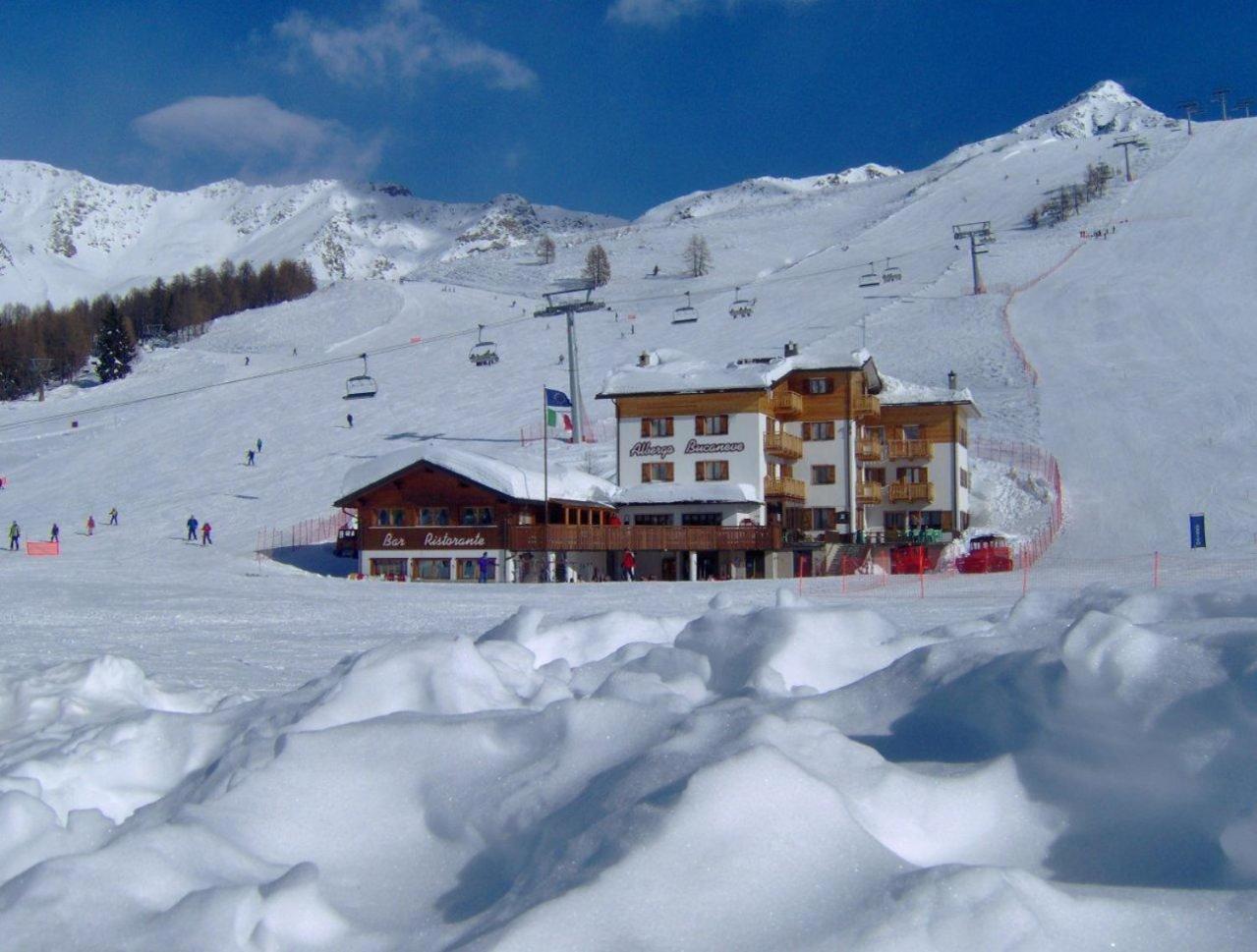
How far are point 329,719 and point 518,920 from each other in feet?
9.10

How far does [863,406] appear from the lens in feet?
168

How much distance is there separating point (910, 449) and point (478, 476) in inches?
735

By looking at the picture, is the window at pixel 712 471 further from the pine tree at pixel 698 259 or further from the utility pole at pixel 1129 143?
the utility pole at pixel 1129 143

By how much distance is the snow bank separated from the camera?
3.64 metres

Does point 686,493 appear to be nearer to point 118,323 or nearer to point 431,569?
point 431,569

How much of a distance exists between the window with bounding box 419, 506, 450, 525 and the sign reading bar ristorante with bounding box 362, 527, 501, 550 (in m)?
0.31

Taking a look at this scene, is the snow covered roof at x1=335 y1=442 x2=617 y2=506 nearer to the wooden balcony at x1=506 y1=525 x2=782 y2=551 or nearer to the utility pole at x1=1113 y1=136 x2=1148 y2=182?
the wooden balcony at x1=506 y1=525 x2=782 y2=551

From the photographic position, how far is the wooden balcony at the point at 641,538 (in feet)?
142

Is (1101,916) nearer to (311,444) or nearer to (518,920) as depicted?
(518,920)

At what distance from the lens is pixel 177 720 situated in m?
6.84

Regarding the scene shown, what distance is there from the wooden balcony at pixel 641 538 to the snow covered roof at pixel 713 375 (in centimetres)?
685

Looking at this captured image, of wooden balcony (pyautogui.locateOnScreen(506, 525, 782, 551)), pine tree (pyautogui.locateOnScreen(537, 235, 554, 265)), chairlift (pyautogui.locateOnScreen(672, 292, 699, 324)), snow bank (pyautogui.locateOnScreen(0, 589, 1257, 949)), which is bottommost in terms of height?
snow bank (pyautogui.locateOnScreen(0, 589, 1257, 949))

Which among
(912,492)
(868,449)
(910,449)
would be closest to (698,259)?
(868,449)

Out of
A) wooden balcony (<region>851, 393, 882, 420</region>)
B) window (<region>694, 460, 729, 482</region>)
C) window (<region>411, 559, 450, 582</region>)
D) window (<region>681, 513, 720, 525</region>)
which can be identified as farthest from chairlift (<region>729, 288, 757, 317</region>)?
window (<region>411, 559, 450, 582</region>)
